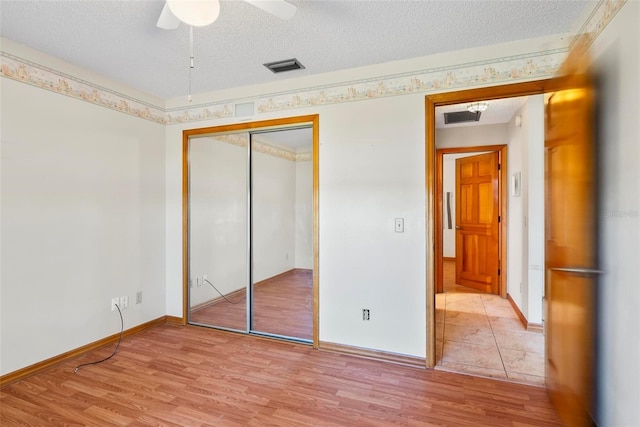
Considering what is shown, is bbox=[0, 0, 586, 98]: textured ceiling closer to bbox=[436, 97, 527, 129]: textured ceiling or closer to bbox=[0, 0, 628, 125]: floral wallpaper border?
bbox=[0, 0, 628, 125]: floral wallpaper border

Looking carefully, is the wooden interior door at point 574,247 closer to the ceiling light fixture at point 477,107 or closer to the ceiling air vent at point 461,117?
the ceiling light fixture at point 477,107

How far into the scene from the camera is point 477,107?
12.1 ft

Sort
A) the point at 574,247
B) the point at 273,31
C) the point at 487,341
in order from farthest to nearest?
the point at 487,341, the point at 273,31, the point at 574,247

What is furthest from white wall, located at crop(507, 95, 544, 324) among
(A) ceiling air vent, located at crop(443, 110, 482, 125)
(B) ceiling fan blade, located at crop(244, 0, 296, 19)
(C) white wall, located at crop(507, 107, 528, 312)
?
(B) ceiling fan blade, located at crop(244, 0, 296, 19)

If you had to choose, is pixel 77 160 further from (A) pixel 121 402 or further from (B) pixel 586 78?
(B) pixel 586 78

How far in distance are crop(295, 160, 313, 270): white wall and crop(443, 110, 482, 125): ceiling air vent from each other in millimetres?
2141

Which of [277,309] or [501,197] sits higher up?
[501,197]

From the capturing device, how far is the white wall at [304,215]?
3.03 metres

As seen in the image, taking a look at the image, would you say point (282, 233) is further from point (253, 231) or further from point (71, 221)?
point (71, 221)

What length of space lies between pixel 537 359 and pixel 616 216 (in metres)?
1.77

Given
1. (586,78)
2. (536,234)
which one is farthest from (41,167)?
(536,234)

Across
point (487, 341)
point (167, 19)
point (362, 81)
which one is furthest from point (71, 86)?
point (487, 341)

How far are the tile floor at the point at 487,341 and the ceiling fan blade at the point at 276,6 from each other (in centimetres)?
270

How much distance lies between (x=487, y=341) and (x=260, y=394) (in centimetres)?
222
